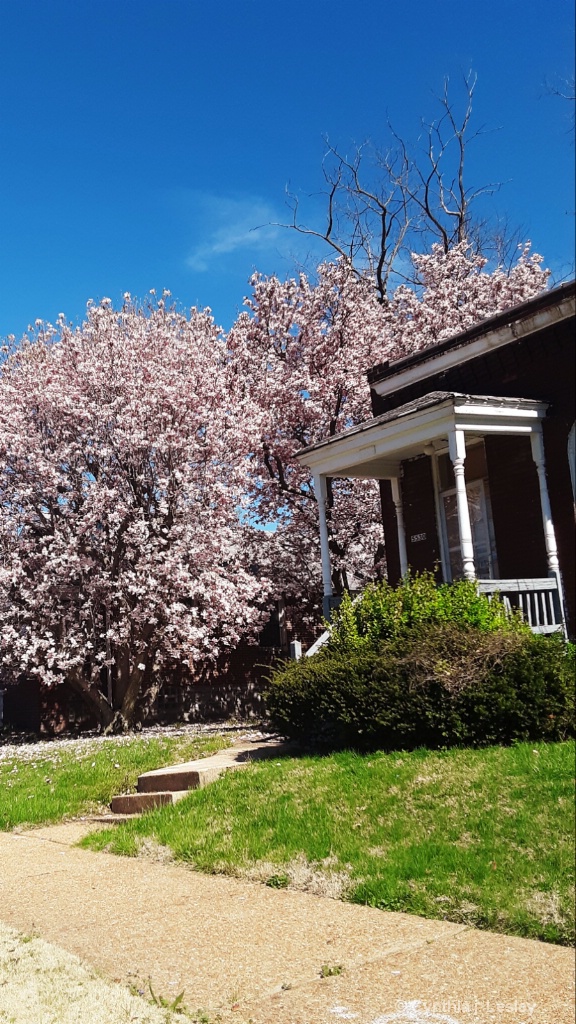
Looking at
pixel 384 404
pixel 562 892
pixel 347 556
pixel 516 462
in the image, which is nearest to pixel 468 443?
pixel 516 462

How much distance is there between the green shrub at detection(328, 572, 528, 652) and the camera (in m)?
8.47

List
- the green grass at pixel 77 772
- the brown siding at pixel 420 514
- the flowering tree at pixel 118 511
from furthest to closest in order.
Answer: the flowering tree at pixel 118 511 < the brown siding at pixel 420 514 < the green grass at pixel 77 772

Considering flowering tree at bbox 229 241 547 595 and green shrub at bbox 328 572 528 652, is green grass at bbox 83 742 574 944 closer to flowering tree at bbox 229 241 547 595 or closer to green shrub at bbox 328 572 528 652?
green shrub at bbox 328 572 528 652

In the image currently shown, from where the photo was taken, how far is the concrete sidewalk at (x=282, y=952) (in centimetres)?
333

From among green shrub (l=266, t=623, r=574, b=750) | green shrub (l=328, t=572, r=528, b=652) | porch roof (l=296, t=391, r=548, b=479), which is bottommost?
green shrub (l=266, t=623, r=574, b=750)

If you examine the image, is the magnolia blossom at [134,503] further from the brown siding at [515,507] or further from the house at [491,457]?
the brown siding at [515,507]

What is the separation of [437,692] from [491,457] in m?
5.90

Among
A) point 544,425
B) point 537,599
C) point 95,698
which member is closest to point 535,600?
point 537,599

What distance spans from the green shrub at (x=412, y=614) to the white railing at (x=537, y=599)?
1113 mm

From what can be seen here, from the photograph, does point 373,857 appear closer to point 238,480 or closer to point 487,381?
point 487,381

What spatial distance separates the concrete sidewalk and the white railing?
559cm

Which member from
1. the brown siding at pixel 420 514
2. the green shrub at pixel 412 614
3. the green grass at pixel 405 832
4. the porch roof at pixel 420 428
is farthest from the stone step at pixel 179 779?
the brown siding at pixel 420 514

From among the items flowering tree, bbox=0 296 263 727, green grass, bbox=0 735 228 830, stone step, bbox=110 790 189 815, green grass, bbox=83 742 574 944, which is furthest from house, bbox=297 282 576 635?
stone step, bbox=110 790 189 815

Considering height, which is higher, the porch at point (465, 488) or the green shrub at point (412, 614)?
the porch at point (465, 488)
